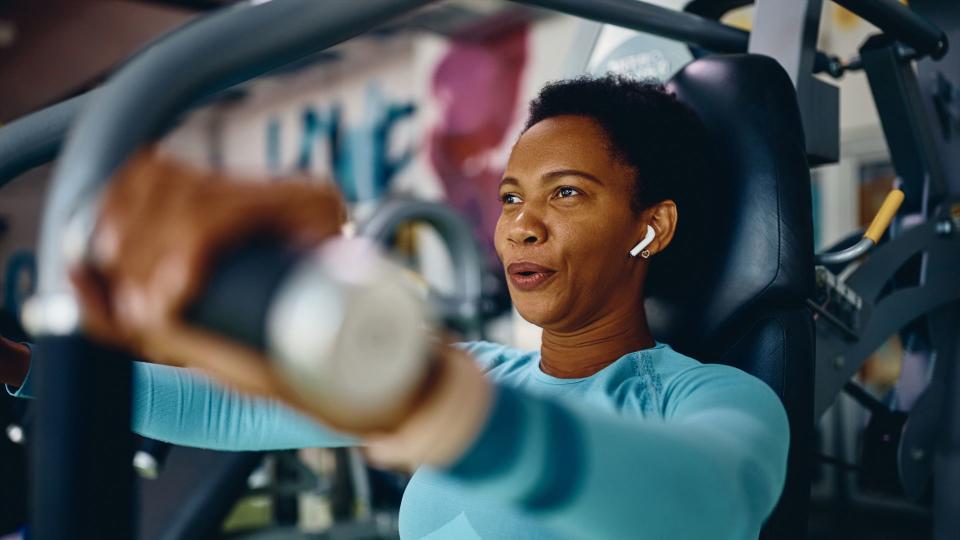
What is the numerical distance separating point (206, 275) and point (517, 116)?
464cm

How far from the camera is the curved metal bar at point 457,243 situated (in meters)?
2.71

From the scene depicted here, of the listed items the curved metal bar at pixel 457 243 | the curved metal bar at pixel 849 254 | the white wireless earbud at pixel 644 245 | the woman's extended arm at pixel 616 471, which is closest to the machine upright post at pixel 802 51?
the curved metal bar at pixel 849 254

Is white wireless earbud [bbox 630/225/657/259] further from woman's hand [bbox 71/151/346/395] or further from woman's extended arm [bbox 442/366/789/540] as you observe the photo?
woman's hand [bbox 71/151/346/395]

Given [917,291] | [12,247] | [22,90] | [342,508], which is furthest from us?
[22,90]

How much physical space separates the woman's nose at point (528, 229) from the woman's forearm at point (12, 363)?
53cm

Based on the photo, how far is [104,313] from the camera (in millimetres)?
385

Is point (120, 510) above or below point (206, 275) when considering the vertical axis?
below

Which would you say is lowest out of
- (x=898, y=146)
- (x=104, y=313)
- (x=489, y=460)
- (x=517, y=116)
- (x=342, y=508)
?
(x=342, y=508)

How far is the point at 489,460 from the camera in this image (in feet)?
1.32

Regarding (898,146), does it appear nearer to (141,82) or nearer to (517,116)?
(141,82)

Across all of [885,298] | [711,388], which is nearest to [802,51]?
[885,298]

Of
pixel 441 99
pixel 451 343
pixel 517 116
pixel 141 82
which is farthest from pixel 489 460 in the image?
pixel 441 99

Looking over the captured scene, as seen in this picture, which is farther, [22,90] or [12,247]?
[22,90]

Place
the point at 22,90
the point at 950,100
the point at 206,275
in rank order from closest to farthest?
the point at 206,275 < the point at 950,100 < the point at 22,90
